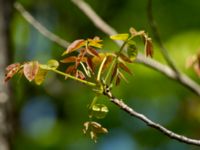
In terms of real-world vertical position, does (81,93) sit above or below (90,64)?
above

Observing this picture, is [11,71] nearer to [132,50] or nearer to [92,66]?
[92,66]

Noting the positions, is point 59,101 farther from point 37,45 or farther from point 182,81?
point 182,81

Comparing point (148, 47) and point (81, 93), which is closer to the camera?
A: point (148, 47)

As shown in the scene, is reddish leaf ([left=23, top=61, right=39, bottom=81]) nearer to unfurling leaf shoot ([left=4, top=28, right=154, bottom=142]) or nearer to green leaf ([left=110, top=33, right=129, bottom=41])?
unfurling leaf shoot ([left=4, top=28, right=154, bottom=142])

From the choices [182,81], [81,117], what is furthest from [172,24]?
[182,81]

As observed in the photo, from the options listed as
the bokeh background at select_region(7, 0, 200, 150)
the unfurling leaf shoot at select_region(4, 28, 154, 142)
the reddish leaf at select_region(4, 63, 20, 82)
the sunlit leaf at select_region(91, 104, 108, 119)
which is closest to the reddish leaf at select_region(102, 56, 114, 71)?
the unfurling leaf shoot at select_region(4, 28, 154, 142)

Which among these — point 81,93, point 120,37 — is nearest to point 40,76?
point 120,37

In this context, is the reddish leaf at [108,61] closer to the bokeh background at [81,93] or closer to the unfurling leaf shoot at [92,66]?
the unfurling leaf shoot at [92,66]
